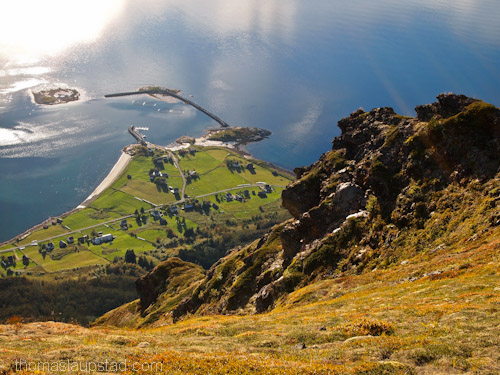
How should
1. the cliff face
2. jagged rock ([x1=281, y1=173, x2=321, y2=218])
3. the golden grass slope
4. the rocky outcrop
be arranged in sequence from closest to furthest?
1. the golden grass slope
2. the cliff face
3. jagged rock ([x1=281, y1=173, x2=321, y2=218])
4. the rocky outcrop

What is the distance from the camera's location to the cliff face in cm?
5469

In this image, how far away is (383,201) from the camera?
220 feet

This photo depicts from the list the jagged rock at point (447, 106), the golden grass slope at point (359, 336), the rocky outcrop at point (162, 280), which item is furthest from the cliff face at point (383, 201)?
the rocky outcrop at point (162, 280)

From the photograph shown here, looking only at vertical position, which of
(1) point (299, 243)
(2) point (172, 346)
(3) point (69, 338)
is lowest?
(1) point (299, 243)

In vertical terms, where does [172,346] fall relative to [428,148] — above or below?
below

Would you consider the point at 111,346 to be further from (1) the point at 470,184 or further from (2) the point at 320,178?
(2) the point at 320,178

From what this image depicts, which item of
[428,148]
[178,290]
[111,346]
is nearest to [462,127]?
[428,148]

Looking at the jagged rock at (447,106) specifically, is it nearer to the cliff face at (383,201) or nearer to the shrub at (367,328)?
the cliff face at (383,201)

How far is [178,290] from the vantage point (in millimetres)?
124188

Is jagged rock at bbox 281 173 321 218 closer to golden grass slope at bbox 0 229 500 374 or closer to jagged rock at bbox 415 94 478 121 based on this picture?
jagged rock at bbox 415 94 478 121

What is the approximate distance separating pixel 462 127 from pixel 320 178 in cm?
3215

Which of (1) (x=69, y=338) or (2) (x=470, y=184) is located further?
(2) (x=470, y=184)

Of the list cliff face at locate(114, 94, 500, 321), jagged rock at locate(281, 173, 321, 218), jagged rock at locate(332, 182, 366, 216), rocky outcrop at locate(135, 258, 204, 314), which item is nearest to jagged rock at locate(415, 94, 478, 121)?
cliff face at locate(114, 94, 500, 321)

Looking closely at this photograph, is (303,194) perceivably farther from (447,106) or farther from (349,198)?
(447,106)
